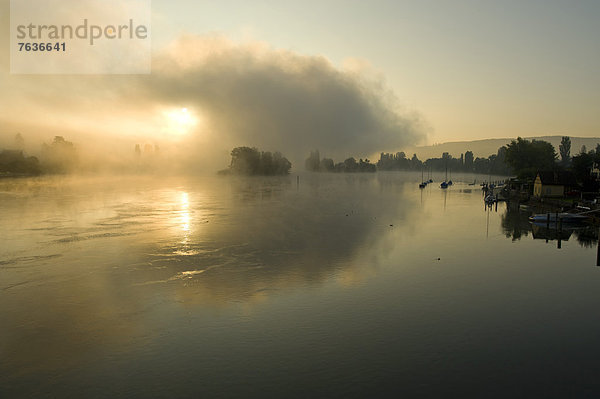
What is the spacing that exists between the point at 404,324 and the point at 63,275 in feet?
97.8

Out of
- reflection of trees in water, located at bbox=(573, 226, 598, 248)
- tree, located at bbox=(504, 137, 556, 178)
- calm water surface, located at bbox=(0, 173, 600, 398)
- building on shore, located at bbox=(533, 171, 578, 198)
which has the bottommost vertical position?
calm water surface, located at bbox=(0, 173, 600, 398)

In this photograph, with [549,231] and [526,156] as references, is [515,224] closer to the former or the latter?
[549,231]

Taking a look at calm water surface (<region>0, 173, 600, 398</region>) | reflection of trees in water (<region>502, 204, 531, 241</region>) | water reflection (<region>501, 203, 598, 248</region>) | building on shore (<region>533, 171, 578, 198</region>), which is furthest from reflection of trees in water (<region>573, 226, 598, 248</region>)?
building on shore (<region>533, 171, 578, 198</region>)

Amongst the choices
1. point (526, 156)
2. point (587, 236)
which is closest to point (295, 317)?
point (587, 236)

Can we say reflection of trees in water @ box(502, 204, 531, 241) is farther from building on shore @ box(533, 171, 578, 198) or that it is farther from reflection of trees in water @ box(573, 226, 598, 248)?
building on shore @ box(533, 171, 578, 198)

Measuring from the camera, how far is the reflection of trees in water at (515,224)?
5856 cm

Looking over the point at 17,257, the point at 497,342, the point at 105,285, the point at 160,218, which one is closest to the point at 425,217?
the point at 160,218

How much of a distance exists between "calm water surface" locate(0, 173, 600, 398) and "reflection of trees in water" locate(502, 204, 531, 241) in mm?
5731

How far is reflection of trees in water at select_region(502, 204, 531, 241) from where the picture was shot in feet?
192

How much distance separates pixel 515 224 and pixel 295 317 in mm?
57652

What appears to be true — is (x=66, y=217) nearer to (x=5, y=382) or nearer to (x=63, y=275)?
(x=63, y=275)

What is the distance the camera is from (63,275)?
3478 cm

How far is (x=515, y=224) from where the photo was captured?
68.4 metres

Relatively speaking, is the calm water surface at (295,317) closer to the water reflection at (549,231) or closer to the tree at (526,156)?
the water reflection at (549,231)
